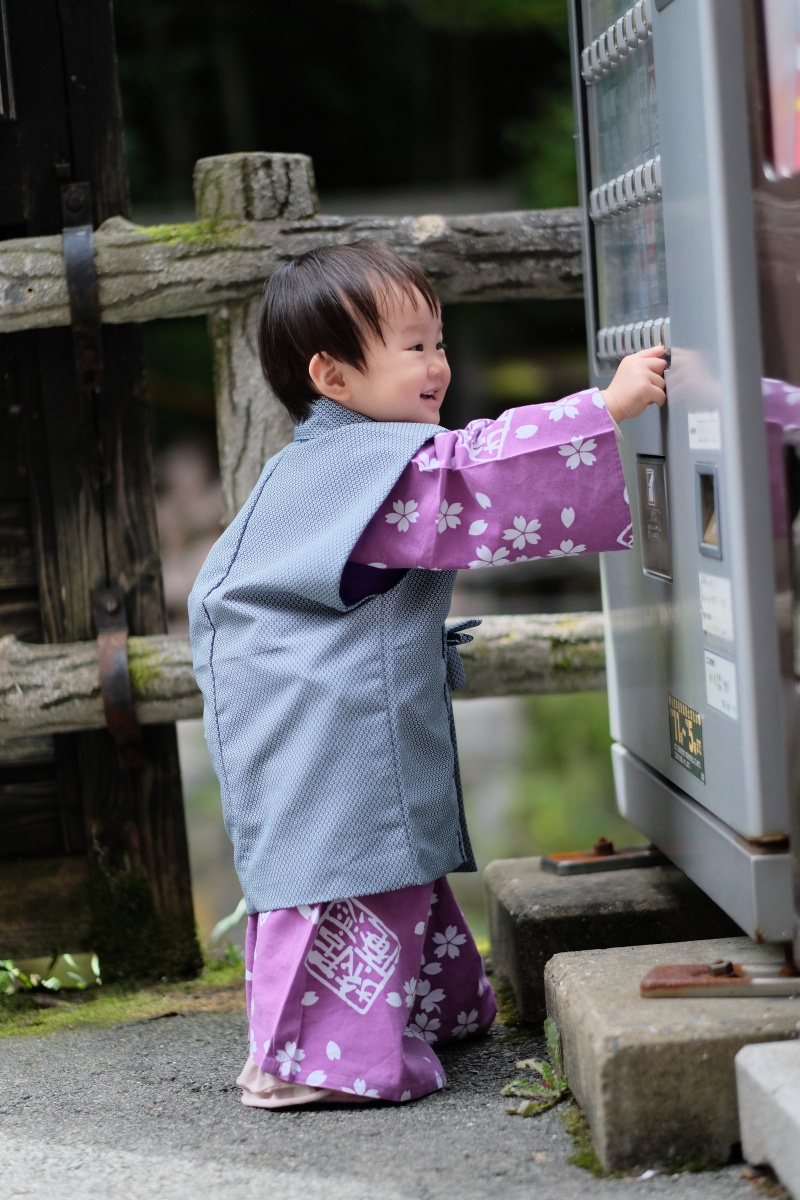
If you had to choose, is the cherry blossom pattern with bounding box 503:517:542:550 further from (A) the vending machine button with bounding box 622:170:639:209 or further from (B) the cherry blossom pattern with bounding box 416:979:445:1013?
(B) the cherry blossom pattern with bounding box 416:979:445:1013

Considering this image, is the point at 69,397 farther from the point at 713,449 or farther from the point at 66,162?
the point at 713,449

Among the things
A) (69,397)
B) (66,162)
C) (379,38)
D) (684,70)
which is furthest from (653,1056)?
(379,38)

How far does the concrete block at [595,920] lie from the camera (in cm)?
180

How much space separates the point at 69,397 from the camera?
2.14m

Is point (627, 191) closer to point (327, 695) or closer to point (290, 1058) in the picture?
point (327, 695)

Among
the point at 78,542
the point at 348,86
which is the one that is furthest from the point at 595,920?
the point at 348,86

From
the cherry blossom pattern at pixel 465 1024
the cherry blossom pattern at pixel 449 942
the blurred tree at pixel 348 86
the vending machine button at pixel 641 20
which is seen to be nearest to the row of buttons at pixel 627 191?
the vending machine button at pixel 641 20

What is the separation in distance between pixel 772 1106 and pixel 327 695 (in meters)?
0.67

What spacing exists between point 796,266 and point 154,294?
Result: 1100 millimetres

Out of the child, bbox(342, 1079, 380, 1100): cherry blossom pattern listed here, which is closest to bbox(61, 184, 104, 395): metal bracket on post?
the child

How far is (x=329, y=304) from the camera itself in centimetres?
161

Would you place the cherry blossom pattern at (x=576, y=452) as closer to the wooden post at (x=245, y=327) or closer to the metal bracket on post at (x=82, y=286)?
the wooden post at (x=245, y=327)

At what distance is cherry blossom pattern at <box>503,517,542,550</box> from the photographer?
1.50 meters

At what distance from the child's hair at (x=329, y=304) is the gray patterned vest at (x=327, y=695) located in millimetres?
89
